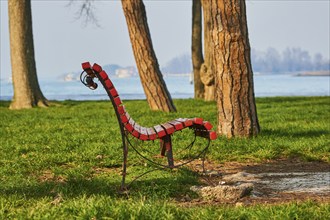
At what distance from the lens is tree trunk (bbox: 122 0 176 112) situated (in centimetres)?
1692

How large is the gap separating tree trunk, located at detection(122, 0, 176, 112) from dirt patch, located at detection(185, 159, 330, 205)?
823 cm

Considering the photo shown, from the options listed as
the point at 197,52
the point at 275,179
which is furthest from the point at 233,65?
the point at 197,52

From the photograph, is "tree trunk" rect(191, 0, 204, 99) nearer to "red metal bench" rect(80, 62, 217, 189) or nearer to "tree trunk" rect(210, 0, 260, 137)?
"tree trunk" rect(210, 0, 260, 137)

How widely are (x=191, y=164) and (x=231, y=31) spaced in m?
2.93

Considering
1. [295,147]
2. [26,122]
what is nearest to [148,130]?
[295,147]

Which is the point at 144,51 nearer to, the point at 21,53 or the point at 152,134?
the point at 21,53

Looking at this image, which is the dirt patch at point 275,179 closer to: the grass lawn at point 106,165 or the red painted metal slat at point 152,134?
the grass lawn at point 106,165

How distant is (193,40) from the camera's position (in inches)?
949

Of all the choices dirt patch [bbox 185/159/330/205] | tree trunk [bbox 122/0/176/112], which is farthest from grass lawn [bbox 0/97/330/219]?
tree trunk [bbox 122/0/176/112]

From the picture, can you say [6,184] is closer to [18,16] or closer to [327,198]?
[327,198]

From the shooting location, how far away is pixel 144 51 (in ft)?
55.7

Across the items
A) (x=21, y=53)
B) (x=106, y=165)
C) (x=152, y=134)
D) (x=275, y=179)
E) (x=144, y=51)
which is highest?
(x=21, y=53)

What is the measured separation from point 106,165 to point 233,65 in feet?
10.6

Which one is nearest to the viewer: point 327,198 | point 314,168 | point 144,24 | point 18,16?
point 327,198
